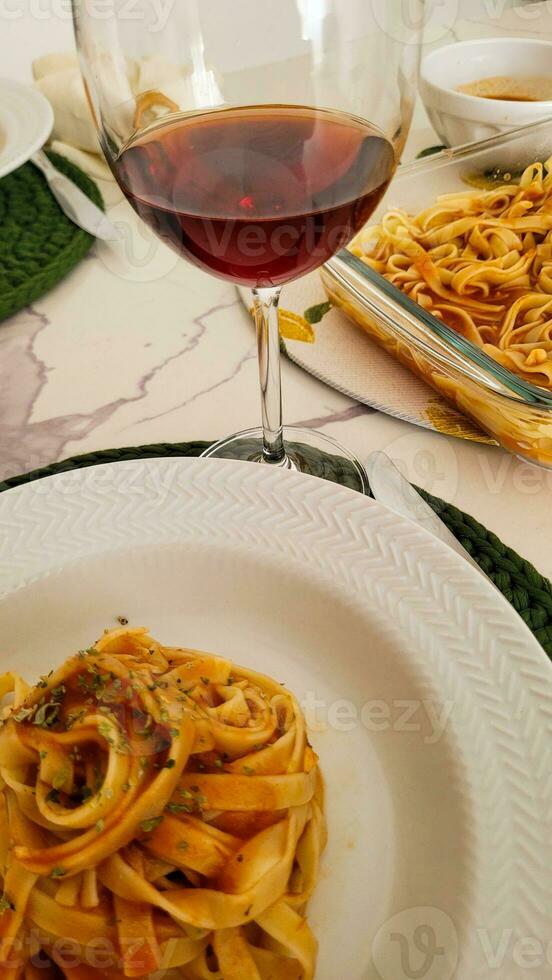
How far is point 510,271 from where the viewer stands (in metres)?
1.34

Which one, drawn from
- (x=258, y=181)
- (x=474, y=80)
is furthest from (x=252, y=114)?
(x=474, y=80)

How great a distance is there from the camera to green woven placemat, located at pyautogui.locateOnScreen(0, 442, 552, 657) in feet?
3.02

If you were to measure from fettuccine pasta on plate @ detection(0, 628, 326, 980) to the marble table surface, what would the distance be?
1.55 ft

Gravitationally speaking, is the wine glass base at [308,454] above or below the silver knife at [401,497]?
above

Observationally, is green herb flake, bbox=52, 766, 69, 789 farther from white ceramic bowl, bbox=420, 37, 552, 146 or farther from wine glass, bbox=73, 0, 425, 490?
white ceramic bowl, bbox=420, 37, 552, 146

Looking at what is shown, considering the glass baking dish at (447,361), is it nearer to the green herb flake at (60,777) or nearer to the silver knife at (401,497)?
the silver knife at (401,497)

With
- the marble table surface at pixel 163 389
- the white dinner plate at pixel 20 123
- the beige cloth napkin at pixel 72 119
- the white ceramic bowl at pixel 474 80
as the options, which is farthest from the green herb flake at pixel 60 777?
the white ceramic bowl at pixel 474 80

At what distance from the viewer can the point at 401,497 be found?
105cm

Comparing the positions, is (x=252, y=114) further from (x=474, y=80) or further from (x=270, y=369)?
(x=474, y=80)

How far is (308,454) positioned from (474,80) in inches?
44.9

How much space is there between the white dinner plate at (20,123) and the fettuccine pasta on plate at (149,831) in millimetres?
1043

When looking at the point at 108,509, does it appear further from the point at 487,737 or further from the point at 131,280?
the point at 131,280

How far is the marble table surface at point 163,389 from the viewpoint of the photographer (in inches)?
45.8

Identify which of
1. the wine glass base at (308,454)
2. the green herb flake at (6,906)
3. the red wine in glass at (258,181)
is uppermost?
the red wine in glass at (258,181)
